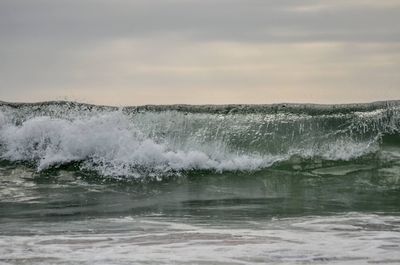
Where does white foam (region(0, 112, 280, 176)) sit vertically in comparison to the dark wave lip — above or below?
below

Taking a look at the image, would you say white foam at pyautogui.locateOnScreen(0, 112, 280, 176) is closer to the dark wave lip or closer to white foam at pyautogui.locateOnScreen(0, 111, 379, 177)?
white foam at pyautogui.locateOnScreen(0, 111, 379, 177)

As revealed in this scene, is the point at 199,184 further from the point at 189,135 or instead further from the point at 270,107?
the point at 270,107

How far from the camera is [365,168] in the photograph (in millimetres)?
13320

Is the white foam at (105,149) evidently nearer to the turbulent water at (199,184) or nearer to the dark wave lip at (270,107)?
the turbulent water at (199,184)

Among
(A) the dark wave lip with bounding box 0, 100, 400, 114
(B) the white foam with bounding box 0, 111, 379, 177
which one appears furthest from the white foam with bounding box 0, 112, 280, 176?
(A) the dark wave lip with bounding box 0, 100, 400, 114

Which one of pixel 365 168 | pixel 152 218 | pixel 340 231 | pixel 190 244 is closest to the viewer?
pixel 190 244

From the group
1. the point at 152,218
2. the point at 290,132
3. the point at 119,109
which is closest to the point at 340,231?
the point at 152,218

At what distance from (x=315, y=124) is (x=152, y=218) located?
7.55m

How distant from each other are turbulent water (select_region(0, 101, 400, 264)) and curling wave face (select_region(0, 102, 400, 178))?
30 mm

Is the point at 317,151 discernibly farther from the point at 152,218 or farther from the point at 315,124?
the point at 152,218

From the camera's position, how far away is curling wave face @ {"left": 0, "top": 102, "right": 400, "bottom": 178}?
14.0 metres

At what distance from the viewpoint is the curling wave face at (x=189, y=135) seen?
13953 millimetres

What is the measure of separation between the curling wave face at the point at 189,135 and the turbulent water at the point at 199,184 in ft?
0.10

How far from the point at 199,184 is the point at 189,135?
9.44ft
